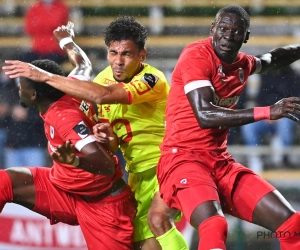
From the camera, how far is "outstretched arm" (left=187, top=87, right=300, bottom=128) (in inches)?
160

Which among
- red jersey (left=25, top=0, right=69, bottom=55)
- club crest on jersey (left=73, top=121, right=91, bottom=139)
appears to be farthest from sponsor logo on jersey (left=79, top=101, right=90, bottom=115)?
A: red jersey (left=25, top=0, right=69, bottom=55)

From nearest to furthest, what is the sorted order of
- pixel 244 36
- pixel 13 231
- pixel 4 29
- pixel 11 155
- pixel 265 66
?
pixel 244 36 → pixel 265 66 → pixel 13 231 → pixel 11 155 → pixel 4 29

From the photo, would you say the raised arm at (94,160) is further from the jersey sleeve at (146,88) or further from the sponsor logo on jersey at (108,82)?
the sponsor logo on jersey at (108,82)

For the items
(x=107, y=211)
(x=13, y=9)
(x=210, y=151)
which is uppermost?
(x=13, y=9)

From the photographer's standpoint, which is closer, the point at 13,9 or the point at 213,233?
the point at 213,233

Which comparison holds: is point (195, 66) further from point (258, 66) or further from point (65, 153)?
point (65, 153)

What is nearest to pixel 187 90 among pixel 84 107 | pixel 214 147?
pixel 214 147

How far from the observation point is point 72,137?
4.74 meters

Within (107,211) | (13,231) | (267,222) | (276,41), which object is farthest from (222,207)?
(276,41)

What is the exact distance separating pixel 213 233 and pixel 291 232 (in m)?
0.48

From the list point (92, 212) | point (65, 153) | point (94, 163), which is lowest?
point (92, 212)

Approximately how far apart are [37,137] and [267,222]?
4.01 m

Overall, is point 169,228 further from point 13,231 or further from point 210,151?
point 13,231

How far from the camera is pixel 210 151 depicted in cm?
455
